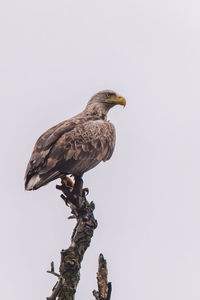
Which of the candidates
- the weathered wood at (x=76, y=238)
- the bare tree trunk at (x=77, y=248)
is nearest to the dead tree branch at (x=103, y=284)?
the bare tree trunk at (x=77, y=248)

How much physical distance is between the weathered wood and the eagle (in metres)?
0.44

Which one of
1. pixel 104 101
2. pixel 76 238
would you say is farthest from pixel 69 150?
pixel 104 101

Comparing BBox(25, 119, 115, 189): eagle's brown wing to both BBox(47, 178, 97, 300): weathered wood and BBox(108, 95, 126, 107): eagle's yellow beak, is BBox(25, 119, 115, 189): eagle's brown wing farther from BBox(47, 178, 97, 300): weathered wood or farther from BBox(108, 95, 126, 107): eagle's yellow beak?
BBox(108, 95, 126, 107): eagle's yellow beak

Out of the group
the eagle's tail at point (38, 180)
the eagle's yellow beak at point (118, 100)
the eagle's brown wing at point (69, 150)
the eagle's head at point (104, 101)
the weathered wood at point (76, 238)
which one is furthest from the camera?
the eagle's yellow beak at point (118, 100)

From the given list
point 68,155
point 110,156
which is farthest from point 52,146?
point 110,156

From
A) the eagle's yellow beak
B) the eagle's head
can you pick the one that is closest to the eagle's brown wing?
the eagle's head

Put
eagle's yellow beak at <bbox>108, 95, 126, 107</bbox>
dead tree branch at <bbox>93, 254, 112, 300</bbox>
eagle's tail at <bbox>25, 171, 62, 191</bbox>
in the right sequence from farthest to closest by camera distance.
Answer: eagle's yellow beak at <bbox>108, 95, 126, 107</bbox>
eagle's tail at <bbox>25, 171, 62, 191</bbox>
dead tree branch at <bbox>93, 254, 112, 300</bbox>

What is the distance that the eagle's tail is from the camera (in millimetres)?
8447

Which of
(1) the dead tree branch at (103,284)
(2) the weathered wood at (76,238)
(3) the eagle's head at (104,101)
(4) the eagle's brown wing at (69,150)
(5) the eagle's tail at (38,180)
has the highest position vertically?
(3) the eagle's head at (104,101)

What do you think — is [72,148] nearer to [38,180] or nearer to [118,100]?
[38,180]

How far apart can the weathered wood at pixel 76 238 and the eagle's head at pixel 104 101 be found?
3.11 metres

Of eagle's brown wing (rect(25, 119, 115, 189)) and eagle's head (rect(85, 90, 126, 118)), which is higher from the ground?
eagle's head (rect(85, 90, 126, 118))

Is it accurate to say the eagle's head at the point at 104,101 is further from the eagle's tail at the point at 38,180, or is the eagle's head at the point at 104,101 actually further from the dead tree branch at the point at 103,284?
the dead tree branch at the point at 103,284

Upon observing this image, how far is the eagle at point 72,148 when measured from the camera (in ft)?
29.1
